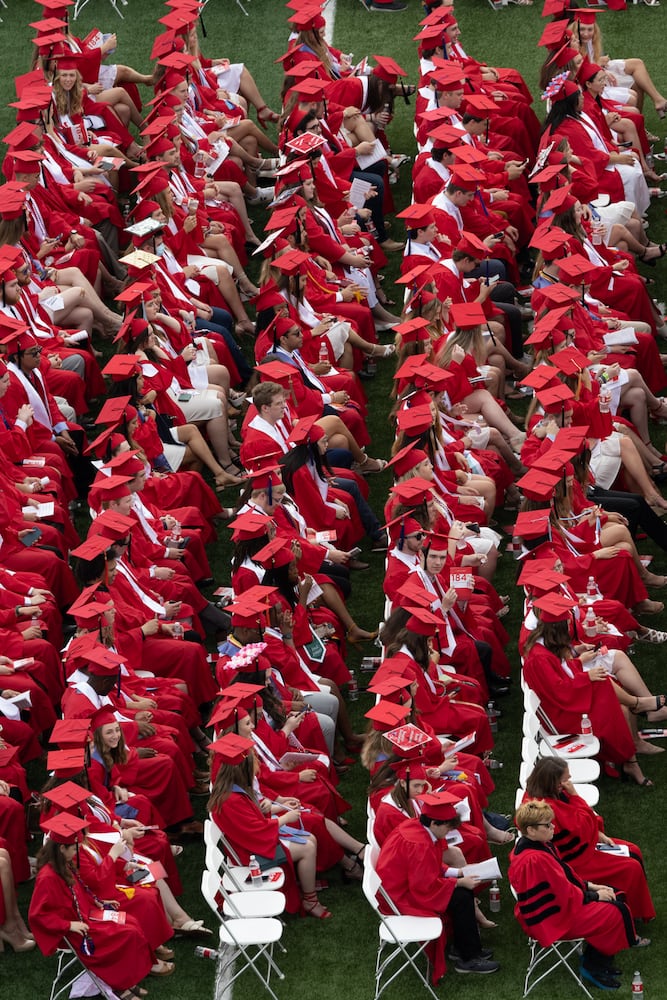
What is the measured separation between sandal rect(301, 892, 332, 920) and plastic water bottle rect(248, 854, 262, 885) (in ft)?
1.44

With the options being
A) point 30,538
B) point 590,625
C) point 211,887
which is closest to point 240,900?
point 211,887

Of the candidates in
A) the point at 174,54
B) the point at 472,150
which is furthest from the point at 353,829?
the point at 174,54

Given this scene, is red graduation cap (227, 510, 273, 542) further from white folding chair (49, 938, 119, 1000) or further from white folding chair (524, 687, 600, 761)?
white folding chair (49, 938, 119, 1000)

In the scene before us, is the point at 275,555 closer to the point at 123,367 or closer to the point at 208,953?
Result: the point at 123,367

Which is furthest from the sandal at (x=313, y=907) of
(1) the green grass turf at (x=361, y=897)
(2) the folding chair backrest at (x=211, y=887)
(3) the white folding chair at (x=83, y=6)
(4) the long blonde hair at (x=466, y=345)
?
(3) the white folding chair at (x=83, y=6)

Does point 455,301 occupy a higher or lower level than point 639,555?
higher

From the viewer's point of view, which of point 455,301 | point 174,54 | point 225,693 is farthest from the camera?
point 174,54

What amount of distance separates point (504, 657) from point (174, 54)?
652 centimetres

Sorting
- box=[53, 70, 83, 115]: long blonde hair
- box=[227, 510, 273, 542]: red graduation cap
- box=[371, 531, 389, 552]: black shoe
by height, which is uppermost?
box=[53, 70, 83, 115]: long blonde hair

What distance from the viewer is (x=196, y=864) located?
36.9ft

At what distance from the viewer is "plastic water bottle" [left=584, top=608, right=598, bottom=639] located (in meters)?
11.6

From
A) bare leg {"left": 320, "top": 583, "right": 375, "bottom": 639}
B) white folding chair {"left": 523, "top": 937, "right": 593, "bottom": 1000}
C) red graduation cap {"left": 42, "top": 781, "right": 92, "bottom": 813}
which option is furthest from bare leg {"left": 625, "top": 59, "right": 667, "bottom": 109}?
red graduation cap {"left": 42, "top": 781, "right": 92, "bottom": 813}

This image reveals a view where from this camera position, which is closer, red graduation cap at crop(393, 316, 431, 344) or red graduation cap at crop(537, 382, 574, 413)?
red graduation cap at crop(537, 382, 574, 413)

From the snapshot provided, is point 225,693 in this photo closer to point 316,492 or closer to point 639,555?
point 316,492
